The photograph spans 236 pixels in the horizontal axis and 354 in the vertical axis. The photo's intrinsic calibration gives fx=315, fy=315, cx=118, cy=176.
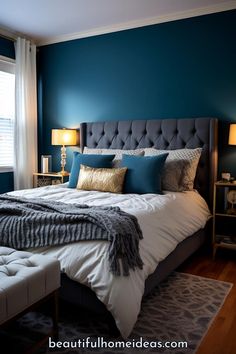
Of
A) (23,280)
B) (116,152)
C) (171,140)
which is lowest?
(23,280)

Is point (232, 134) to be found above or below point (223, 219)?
above

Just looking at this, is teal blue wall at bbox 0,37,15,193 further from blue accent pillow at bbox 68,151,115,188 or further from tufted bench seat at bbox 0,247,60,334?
tufted bench seat at bbox 0,247,60,334

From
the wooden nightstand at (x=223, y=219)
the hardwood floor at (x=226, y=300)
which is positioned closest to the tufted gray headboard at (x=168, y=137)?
the wooden nightstand at (x=223, y=219)

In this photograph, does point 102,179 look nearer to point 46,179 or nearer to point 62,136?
point 62,136

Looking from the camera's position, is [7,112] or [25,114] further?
[25,114]

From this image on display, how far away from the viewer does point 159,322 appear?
6.74ft

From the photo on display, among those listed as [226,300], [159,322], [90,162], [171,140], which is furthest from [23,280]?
[171,140]

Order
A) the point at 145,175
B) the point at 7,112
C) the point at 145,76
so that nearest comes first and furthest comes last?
the point at 145,175 < the point at 145,76 < the point at 7,112

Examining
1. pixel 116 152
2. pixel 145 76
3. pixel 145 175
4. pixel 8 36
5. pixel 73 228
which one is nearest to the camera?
pixel 73 228

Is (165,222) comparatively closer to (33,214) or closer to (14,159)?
(33,214)

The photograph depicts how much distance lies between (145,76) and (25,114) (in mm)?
1834

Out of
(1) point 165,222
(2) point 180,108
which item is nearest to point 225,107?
(2) point 180,108

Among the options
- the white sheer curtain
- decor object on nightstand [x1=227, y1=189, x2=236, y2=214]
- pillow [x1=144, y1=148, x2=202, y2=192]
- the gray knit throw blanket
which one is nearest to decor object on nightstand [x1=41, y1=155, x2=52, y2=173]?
the white sheer curtain

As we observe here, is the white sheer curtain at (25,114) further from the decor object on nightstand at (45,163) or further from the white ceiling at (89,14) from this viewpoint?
the white ceiling at (89,14)
